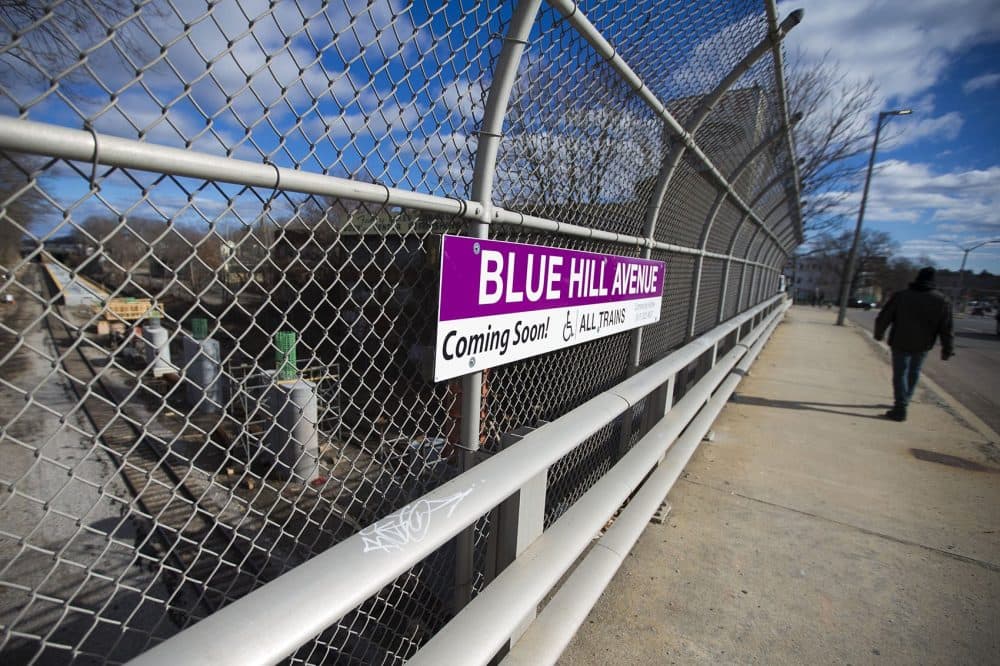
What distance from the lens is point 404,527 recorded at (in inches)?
50.8

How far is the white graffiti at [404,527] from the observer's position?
4.02 feet

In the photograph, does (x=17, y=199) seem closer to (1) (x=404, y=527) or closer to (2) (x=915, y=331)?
(1) (x=404, y=527)

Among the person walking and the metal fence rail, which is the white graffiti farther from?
the person walking

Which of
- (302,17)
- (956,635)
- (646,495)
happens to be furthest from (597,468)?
(302,17)

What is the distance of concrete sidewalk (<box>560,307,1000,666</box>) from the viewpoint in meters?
2.33

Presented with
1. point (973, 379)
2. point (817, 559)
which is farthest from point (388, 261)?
point (973, 379)

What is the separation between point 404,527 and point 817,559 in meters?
2.95

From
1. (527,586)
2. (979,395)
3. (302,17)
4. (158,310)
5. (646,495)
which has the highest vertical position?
(302,17)

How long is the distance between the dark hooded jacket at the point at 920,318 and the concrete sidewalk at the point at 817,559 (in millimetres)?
1110

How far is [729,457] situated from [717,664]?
104 inches

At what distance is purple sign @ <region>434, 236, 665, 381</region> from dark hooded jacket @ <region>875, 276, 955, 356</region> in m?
5.08

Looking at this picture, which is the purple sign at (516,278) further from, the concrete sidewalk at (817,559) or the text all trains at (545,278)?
the concrete sidewalk at (817,559)

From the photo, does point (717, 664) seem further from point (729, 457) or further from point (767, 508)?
point (729, 457)

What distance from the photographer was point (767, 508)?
3.60 metres
